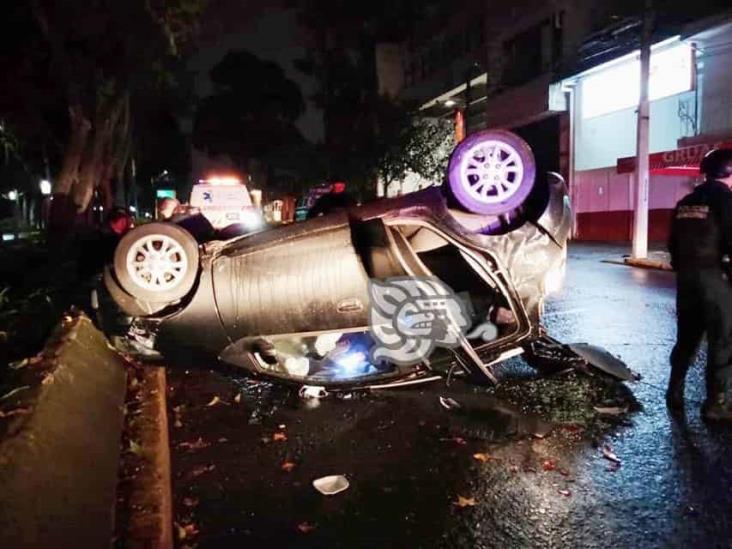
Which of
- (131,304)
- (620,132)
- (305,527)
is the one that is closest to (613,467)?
(305,527)

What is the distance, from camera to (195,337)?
4785mm

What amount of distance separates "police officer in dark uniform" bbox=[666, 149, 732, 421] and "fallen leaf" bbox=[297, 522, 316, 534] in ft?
9.40

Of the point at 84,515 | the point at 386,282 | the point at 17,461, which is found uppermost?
the point at 386,282

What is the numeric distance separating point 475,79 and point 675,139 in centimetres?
1294

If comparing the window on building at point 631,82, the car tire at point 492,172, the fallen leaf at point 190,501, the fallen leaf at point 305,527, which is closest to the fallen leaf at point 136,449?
the fallen leaf at point 190,501

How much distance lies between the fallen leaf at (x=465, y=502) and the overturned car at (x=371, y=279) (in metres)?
1.21

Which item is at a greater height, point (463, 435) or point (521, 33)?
point (521, 33)

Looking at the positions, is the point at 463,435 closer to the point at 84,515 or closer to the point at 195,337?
the point at 195,337

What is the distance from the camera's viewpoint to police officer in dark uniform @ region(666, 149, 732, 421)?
448 centimetres

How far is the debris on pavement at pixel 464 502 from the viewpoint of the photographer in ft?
11.8

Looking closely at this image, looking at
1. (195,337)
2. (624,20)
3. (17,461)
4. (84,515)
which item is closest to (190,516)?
(84,515)

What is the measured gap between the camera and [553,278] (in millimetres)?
4789

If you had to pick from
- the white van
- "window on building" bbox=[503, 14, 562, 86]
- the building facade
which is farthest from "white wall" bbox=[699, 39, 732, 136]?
the white van

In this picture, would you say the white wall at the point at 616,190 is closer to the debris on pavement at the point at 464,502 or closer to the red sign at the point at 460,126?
the red sign at the point at 460,126
